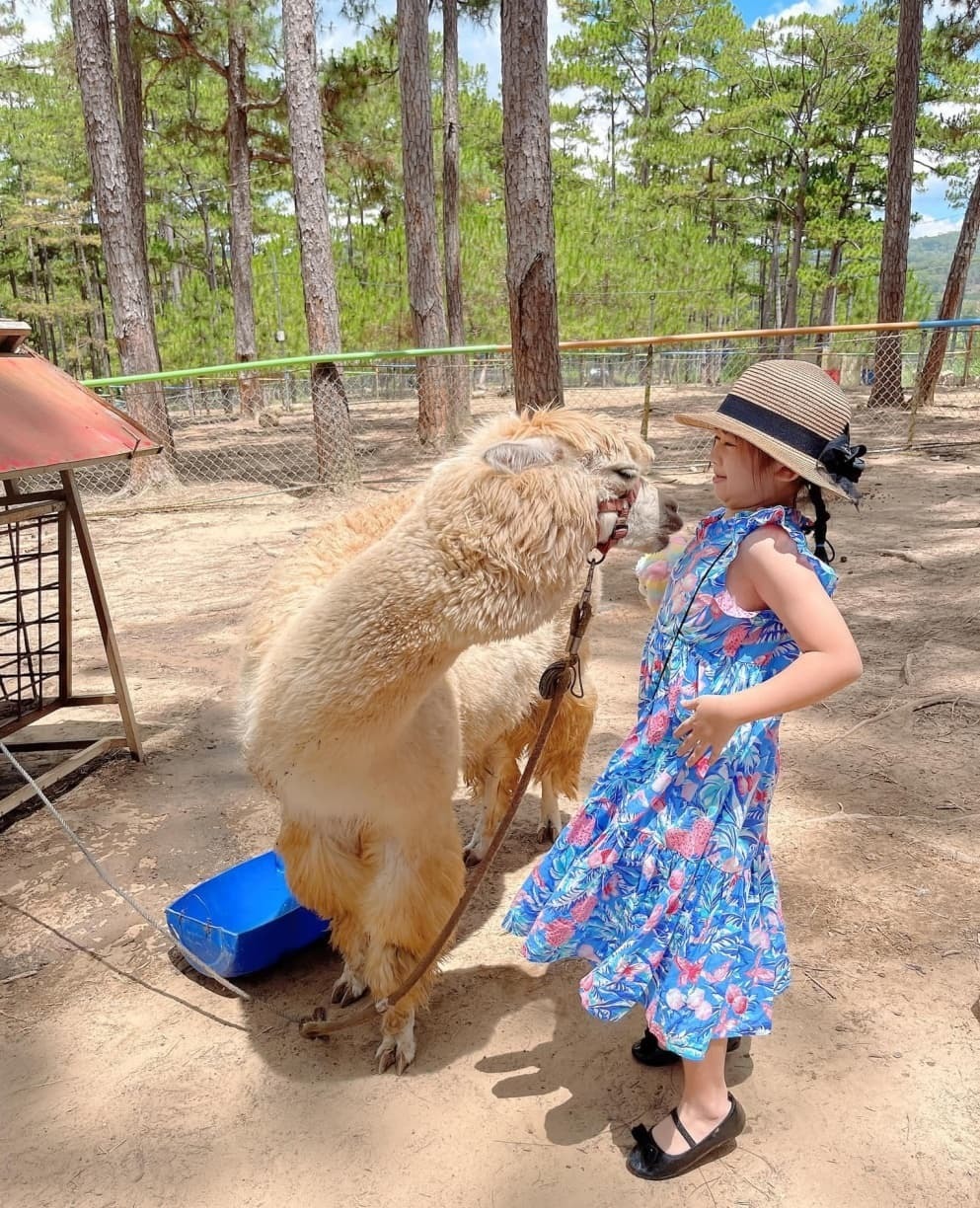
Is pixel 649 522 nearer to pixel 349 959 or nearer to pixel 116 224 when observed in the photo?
pixel 349 959

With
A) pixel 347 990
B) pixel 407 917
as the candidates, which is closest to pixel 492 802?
pixel 347 990

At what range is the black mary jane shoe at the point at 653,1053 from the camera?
213 cm

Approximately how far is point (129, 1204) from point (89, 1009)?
0.72 m

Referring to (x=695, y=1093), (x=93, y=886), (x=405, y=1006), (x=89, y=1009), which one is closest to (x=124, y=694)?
(x=93, y=886)

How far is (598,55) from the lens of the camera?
102ft

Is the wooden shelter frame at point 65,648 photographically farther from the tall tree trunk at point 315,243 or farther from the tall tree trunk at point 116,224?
the tall tree trunk at point 315,243

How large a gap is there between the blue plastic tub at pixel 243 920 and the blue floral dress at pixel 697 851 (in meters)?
1.13

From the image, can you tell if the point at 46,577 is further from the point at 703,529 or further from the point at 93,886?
the point at 703,529

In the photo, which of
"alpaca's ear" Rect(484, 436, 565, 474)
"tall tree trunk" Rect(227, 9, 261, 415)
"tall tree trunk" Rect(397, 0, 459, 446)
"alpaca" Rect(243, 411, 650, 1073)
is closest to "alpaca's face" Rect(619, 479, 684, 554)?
"alpaca" Rect(243, 411, 650, 1073)

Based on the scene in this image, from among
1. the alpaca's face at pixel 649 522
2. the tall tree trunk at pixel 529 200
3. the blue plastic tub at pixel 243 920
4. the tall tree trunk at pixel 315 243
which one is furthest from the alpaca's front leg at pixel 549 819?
the tall tree trunk at pixel 315 243

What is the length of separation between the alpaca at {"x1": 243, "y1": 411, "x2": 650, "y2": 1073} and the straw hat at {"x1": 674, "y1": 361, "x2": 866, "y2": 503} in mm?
251

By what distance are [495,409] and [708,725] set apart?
17.6 metres

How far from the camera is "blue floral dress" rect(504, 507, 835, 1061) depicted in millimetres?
1691

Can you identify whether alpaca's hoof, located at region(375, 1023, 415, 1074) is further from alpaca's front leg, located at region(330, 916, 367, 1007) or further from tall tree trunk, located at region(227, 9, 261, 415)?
tall tree trunk, located at region(227, 9, 261, 415)
